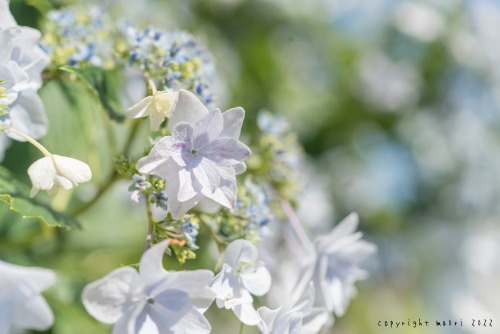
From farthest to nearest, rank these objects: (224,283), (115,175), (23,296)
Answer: (115,175), (224,283), (23,296)

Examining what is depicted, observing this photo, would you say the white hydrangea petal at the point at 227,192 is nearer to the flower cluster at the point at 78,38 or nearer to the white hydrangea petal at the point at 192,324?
the white hydrangea petal at the point at 192,324

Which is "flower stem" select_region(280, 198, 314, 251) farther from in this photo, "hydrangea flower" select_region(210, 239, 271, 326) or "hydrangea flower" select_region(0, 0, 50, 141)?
"hydrangea flower" select_region(0, 0, 50, 141)

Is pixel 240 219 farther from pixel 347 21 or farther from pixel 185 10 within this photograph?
pixel 347 21

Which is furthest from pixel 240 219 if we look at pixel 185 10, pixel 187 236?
pixel 185 10

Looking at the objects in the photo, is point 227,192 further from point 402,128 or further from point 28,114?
point 402,128

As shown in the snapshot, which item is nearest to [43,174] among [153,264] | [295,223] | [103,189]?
[153,264]

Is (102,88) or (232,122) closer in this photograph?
(232,122)

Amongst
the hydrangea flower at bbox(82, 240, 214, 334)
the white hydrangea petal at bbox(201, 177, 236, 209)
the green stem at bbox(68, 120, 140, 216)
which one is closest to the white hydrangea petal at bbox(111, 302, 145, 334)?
the hydrangea flower at bbox(82, 240, 214, 334)
